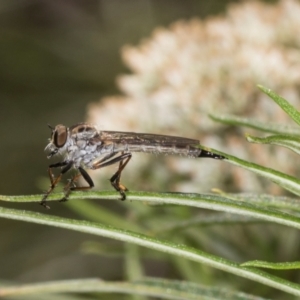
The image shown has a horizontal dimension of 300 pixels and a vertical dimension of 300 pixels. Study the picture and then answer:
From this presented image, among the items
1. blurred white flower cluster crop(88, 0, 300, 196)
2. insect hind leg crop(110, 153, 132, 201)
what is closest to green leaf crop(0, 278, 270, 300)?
insect hind leg crop(110, 153, 132, 201)

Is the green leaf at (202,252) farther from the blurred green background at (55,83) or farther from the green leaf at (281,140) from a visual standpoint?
the blurred green background at (55,83)

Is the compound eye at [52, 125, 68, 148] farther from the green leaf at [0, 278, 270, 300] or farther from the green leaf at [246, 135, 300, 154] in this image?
the green leaf at [246, 135, 300, 154]

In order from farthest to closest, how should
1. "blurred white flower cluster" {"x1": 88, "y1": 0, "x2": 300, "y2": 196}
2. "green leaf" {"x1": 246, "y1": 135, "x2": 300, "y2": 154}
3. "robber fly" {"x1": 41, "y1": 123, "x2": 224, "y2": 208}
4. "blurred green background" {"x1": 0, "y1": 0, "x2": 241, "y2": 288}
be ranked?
1. "blurred green background" {"x1": 0, "y1": 0, "x2": 241, "y2": 288}
2. "blurred white flower cluster" {"x1": 88, "y1": 0, "x2": 300, "y2": 196}
3. "robber fly" {"x1": 41, "y1": 123, "x2": 224, "y2": 208}
4. "green leaf" {"x1": 246, "y1": 135, "x2": 300, "y2": 154}

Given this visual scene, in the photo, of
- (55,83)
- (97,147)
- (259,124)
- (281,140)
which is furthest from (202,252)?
(55,83)

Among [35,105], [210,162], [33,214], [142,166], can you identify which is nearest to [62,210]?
[35,105]

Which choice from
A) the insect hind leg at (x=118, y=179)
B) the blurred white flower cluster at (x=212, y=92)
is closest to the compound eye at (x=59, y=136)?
the insect hind leg at (x=118, y=179)

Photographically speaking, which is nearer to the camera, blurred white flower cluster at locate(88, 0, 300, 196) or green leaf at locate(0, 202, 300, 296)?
green leaf at locate(0, 202, 300, 296)

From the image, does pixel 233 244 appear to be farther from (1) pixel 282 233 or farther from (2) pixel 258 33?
(2) pixel 258 33
